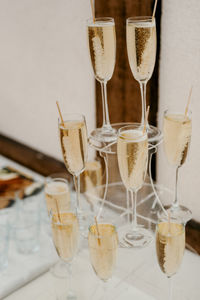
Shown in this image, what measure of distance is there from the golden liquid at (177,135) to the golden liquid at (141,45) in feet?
0.53

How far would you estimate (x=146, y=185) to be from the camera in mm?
1766

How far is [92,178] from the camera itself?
65.3 inches

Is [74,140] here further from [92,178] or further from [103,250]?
[92,178]

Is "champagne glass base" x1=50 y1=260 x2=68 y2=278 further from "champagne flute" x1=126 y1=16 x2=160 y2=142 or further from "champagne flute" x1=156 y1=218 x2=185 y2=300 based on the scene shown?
"champagne flute" x1=126 y1=16 x2=160 y2=142

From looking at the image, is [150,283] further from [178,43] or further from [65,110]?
[65,110]

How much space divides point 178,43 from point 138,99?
0.31m

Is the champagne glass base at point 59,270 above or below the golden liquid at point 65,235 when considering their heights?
below

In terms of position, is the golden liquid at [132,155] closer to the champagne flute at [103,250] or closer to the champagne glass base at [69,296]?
the champagne flute at [103,250]

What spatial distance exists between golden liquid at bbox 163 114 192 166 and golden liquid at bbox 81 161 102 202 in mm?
438

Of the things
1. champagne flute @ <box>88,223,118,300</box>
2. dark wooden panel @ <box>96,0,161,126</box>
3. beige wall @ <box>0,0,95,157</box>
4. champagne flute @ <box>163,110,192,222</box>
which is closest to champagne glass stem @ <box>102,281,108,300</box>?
champagne flute @ <box>88,223,118,300</box>

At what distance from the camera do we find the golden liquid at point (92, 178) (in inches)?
65.0

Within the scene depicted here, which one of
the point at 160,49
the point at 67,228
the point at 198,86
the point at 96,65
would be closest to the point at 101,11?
the point at 160,49

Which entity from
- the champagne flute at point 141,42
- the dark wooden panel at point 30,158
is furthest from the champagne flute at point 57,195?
the dark wooden panel at point 30,158

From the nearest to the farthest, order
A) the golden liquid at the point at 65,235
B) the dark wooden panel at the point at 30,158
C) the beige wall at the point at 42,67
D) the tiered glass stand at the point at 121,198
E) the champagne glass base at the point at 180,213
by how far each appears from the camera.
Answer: the golden liquid at the point at 65,235 → the champagne glass base at the point at 180,213 → the tiered glass stand at the point at 121,198 → the beige wall at the point at 42,67 → the dark wooden panel at the point at 30,158
